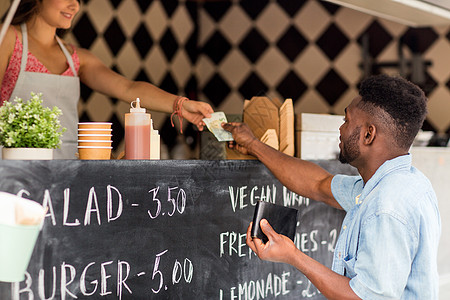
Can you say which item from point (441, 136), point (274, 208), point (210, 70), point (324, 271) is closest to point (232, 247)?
point (274, 208)

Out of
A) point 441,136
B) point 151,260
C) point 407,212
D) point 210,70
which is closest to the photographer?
point 407,212

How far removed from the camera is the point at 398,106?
1.54 meters

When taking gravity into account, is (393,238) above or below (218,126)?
below

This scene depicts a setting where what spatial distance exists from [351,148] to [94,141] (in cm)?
80

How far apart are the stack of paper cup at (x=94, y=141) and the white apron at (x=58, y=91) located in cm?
63

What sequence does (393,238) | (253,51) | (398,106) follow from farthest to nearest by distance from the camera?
(253,51)
(398,106)
(393,238)

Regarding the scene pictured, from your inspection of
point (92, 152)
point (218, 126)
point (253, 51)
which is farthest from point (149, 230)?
point (253, 51)

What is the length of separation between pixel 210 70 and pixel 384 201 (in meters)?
3.31

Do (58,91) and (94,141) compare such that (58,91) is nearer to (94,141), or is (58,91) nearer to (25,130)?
(94,141)

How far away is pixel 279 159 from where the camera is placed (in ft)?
6.63

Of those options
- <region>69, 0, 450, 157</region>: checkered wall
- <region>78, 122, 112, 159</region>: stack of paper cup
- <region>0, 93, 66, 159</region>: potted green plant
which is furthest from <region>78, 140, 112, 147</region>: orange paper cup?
<region>69, 0, 450, 157</region>: checkered wall

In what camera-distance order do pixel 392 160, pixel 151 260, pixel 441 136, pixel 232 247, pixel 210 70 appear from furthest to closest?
pixel 210 70 < pixel 441 136 < pixel 232 247 < pixel 151 260 < pixel 392 160

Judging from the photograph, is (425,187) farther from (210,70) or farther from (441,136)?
(210,70)

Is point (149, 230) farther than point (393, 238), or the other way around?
point (149, 230)
